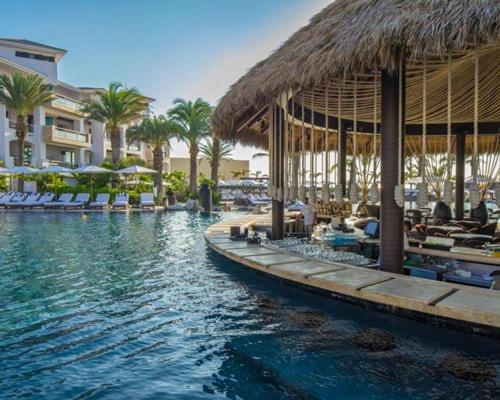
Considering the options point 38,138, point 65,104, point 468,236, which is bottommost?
point 468,236

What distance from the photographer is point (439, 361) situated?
12.7ft

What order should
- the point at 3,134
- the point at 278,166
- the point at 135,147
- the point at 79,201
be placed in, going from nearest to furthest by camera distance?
the point at 278,166
the point at 79,201
the point at 3,134
the point at 135,147

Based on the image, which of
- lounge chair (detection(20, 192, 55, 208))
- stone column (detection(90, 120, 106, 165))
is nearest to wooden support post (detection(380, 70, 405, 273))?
lounge chair (detection(20, 192, 55, 208))

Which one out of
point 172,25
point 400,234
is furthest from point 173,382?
point 172,25

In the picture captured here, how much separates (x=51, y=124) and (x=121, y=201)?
17.1 meters

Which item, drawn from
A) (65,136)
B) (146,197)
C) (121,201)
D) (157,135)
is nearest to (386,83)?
(146,197)

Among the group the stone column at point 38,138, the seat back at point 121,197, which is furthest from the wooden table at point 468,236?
the stone column at point 38,138

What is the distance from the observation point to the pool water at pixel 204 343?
345 centimetres

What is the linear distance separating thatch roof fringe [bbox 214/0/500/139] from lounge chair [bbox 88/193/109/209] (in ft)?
56.8

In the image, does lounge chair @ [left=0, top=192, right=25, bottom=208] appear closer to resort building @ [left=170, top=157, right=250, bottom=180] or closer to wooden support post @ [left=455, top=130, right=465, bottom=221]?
wooden support post @ [left=455, top=130, right=465, bottom=221]

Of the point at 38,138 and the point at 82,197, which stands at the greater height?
the point at 38,138

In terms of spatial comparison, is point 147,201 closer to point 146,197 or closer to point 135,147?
point 146,197

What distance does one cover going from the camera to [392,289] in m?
4.91

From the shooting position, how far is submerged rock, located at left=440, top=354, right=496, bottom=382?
3570mm
